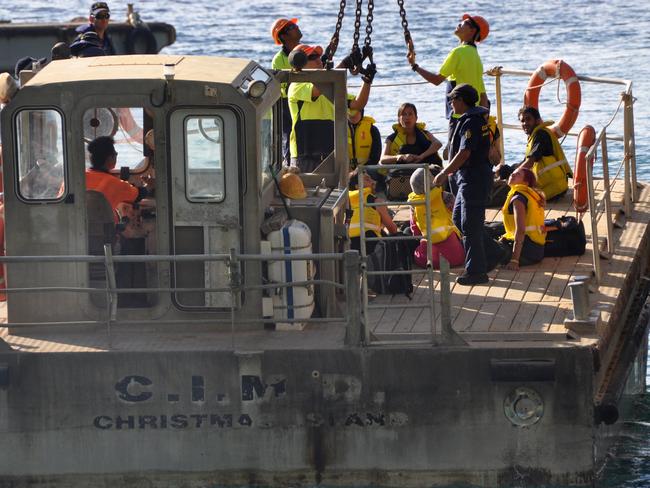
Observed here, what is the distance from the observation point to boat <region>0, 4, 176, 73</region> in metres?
31.8

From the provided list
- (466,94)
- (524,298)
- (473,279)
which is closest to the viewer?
(524,298)

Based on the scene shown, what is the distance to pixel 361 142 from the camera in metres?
14.4

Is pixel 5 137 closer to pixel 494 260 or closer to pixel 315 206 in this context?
pixel 315 206

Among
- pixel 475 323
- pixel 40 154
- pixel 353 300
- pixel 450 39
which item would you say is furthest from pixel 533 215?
pixel 450 39

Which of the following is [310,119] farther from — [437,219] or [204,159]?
[204,159]

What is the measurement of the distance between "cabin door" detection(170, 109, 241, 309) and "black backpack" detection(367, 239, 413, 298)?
156 cm

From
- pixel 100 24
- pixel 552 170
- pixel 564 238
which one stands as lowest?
pixel 564 238

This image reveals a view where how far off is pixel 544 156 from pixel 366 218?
307cm

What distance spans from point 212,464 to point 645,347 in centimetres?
558

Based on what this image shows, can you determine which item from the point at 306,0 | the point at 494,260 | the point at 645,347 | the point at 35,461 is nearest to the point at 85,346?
the point at 35,461

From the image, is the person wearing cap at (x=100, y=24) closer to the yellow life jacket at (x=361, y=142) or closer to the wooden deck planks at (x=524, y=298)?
the yellow life jacket at (x=361, y=142)

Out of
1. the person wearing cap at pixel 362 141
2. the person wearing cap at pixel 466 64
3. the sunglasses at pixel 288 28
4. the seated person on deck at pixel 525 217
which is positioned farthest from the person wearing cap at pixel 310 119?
the seated person on deck at pixel 525 217

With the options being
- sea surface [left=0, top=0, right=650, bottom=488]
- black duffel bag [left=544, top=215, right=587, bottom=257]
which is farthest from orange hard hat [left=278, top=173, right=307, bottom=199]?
sea surface [left=0, top=0, right=650, bottom=488]

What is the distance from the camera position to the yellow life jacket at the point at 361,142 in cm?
1436
